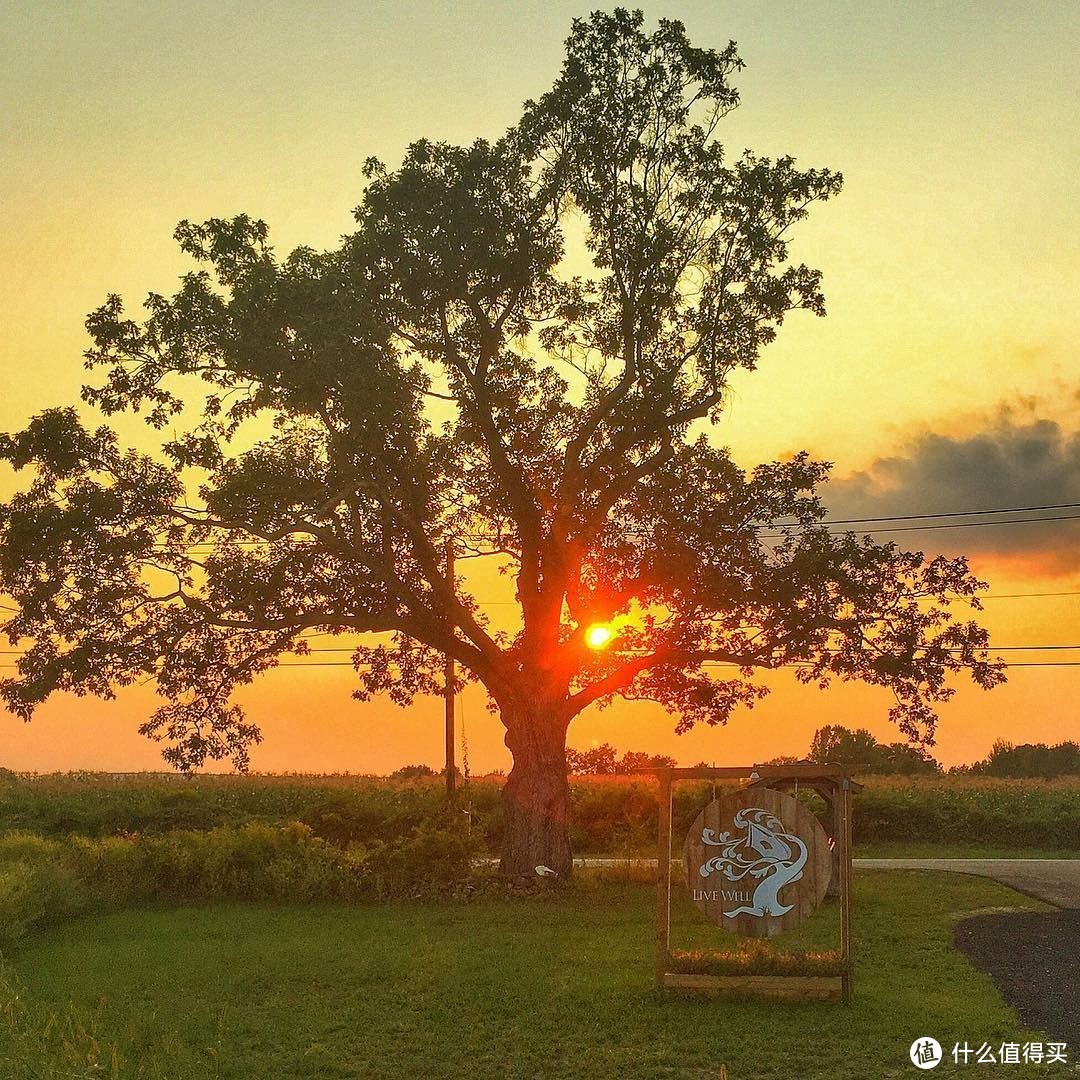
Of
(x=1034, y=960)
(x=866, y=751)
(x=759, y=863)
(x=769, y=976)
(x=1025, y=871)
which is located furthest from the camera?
(x=866, y=751)

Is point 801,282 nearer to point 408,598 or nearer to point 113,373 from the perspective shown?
point 408,598

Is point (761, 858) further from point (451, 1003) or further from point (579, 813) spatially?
point (579, 813)

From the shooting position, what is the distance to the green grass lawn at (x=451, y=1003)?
1399 cm

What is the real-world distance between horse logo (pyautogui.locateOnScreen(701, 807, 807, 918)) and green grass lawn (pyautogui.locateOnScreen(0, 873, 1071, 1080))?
54.2 inches

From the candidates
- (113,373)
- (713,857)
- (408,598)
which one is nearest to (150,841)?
(408,598)

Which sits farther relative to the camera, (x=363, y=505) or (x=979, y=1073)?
(x=363, y=505)

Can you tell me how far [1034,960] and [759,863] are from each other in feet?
20.1

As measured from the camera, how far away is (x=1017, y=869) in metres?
A: 33.3

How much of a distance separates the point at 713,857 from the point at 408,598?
1460 cm

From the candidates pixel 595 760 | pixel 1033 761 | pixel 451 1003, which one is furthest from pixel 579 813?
pixel 1033 761

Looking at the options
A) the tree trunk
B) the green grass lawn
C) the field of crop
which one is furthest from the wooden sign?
the field of crop

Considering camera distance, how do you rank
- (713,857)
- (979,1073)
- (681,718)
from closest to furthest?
(979,1073)
(713,857)
(681,718)

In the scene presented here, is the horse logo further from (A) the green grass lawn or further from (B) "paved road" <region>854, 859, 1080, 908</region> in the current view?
(B) "paved road" <region>854, 859, 1080, 908</region>

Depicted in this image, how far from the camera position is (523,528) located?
29.9 meters
